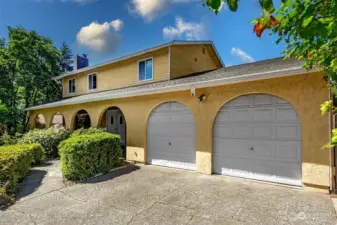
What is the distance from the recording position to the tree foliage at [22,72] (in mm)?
18797

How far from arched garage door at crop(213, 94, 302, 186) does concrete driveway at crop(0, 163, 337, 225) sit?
42 cm

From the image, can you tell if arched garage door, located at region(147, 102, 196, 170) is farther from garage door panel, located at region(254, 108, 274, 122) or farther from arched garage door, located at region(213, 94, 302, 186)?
garage door panel, located at region(254, 108, 274, 122)

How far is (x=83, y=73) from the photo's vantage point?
16.4 m

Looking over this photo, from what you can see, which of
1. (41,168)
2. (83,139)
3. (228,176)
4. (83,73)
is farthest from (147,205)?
(83,73)

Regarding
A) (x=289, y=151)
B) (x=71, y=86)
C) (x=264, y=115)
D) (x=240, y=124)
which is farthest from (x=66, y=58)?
(x=289, y=151)

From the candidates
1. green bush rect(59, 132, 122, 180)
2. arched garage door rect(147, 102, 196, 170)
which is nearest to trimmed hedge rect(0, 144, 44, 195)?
green bush rect(59, 132, 122, 180)

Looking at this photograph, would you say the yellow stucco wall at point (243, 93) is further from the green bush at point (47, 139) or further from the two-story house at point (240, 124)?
the green bush at point (47, 139)

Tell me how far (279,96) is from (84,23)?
594 inches

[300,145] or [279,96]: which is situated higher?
[279,96]

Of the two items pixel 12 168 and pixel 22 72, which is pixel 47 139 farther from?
pixel 22 72

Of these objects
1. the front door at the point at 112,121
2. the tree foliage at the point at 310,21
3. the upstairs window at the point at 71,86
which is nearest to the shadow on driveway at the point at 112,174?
the tree foliage at the point at 310,21

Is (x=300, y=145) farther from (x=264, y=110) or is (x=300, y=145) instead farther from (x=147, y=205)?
(x=147, y=205)

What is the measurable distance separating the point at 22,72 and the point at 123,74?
43.4 feet

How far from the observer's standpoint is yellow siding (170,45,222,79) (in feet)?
38.4
